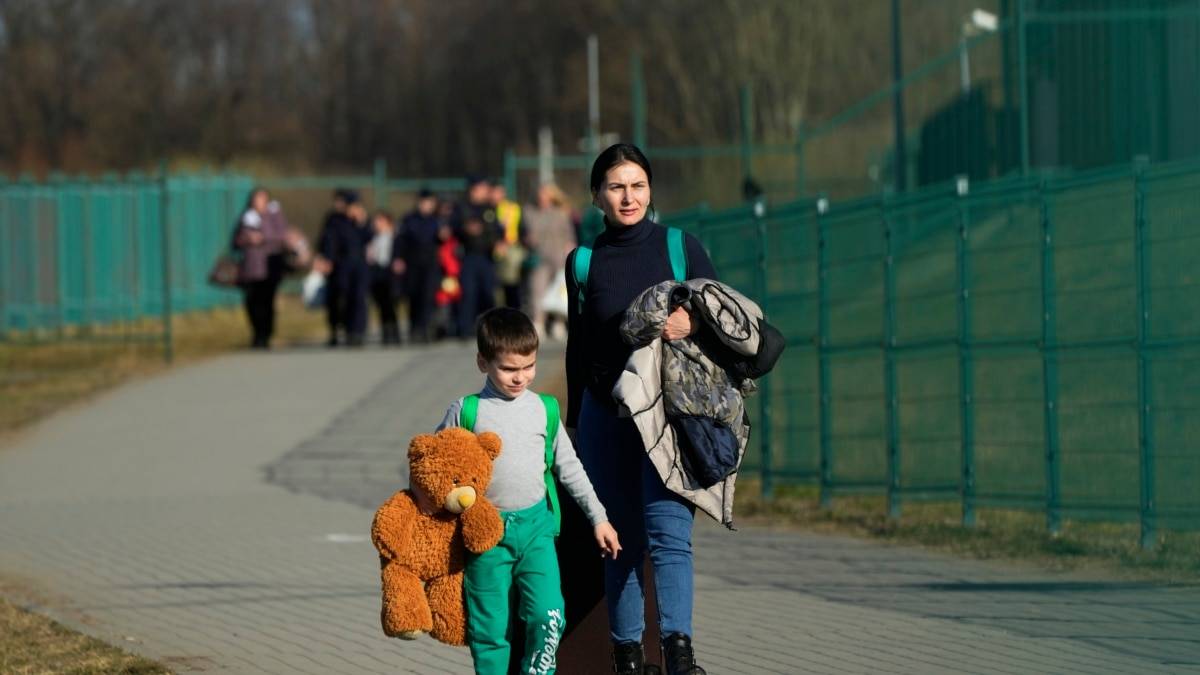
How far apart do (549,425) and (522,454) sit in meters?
0.13

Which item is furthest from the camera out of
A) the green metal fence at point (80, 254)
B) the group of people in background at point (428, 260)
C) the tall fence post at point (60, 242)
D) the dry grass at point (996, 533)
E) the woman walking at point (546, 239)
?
the tall fence post at point (60, 242)

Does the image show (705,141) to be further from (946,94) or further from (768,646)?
(768,646)

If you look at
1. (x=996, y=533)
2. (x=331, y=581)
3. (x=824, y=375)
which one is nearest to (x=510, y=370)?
(x=331, y=581)

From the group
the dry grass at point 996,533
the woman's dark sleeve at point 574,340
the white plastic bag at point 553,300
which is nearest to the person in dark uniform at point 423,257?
the white plastic bag at point 553,300

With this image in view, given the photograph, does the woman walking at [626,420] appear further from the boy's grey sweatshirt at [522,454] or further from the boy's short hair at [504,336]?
the boy's short hair at [504,336]

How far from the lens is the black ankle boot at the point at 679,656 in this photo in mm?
6273

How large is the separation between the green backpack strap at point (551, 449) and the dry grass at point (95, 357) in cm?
1199

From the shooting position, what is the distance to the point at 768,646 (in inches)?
308

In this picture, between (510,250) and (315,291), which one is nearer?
(510,250)

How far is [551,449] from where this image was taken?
6.20 m

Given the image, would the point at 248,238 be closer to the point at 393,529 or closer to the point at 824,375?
the point at 824,375

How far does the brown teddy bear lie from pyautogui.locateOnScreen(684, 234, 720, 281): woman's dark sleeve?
902 millimetres

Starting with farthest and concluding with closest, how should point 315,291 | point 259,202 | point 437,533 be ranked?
point 315,291
point 259,202
point 437,533

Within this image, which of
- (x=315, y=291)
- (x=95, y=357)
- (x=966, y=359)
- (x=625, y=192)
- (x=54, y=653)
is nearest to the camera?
(x=625, y=192)
